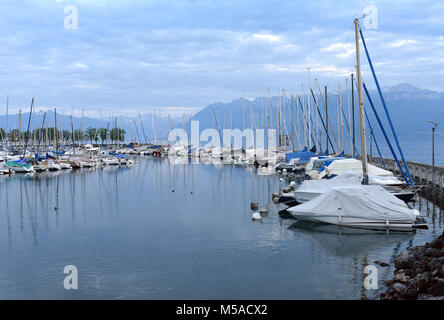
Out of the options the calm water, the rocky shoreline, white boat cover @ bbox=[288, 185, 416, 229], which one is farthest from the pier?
the rocky shoreline

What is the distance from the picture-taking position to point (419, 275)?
1588 cm

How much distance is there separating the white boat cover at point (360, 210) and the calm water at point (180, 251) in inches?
29.2

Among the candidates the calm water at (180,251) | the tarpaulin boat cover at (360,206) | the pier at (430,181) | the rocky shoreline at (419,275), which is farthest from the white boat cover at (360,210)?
the pier at (430,181)

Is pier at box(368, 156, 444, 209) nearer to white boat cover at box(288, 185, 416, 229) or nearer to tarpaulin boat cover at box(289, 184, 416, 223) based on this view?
tarpaulin boat cover at box(289, 184, 416, 223)

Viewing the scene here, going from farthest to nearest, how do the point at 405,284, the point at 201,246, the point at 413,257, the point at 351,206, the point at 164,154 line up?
1. the point at 164,154
2. the point at 351,206
3. the point at 201,246
4. the point at 413,257
5. the point at 405,284

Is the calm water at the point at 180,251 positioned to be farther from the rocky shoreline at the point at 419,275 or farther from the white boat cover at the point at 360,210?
the rocky shoreline at the point at 419,275

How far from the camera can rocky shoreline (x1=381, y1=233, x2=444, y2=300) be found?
14523 mm

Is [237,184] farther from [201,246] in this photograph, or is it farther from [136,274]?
[136,274]

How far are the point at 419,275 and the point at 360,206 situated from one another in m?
10.2

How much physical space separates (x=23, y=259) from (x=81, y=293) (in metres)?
6.76

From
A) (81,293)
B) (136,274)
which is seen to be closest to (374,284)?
(136,274)

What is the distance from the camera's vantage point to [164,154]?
452ft

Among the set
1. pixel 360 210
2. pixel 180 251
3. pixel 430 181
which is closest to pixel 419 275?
pixel 360 210

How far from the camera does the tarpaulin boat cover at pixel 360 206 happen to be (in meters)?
25.6
